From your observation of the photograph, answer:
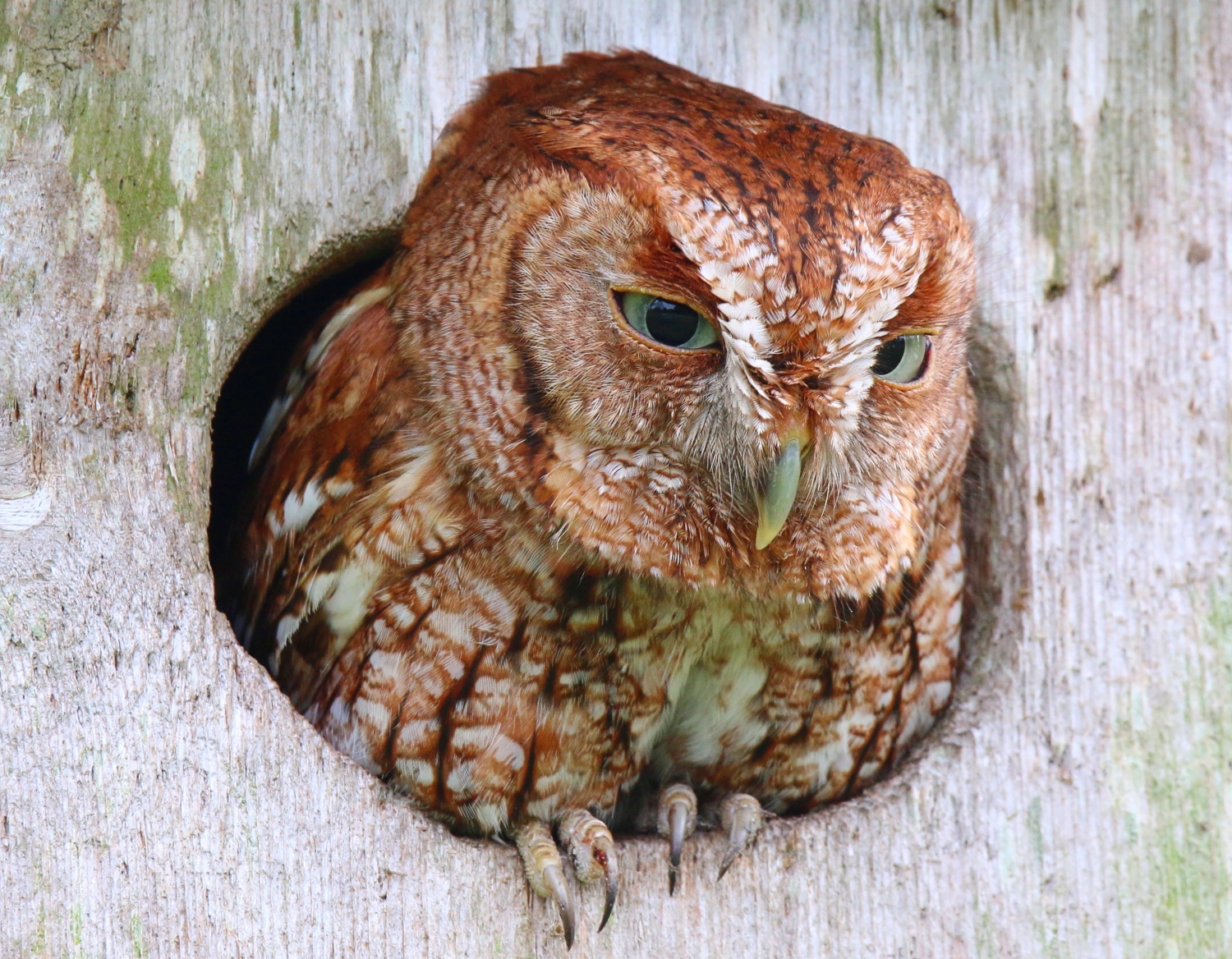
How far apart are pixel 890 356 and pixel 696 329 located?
0.30 metres

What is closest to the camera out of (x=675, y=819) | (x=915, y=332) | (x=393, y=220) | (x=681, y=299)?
(x=681, y=299)

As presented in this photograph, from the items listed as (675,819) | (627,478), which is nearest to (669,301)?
(627,478)

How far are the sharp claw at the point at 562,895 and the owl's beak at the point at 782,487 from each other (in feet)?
1.93

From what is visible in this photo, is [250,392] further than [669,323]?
Yes

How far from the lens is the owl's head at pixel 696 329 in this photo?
1927 millimetres

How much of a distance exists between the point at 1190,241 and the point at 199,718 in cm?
191

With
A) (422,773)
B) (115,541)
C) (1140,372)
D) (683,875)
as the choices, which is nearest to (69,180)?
(115,541)

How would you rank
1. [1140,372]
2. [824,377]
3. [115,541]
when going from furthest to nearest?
[1140,372] < [115,541] < [824,377]

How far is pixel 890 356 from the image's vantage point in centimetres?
209

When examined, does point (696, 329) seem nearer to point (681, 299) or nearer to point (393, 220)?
point (681, 299)

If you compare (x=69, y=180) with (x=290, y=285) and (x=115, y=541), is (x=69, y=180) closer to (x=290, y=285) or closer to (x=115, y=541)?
(x=290, y=285)

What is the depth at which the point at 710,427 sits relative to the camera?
6.62 feet

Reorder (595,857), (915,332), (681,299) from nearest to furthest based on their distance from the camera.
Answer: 1. (681,299)
2. (915,332)
3. (595,857)

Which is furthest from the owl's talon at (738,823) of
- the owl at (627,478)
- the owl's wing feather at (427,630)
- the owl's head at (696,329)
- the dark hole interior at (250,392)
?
the dark hole interior at (250,392)
